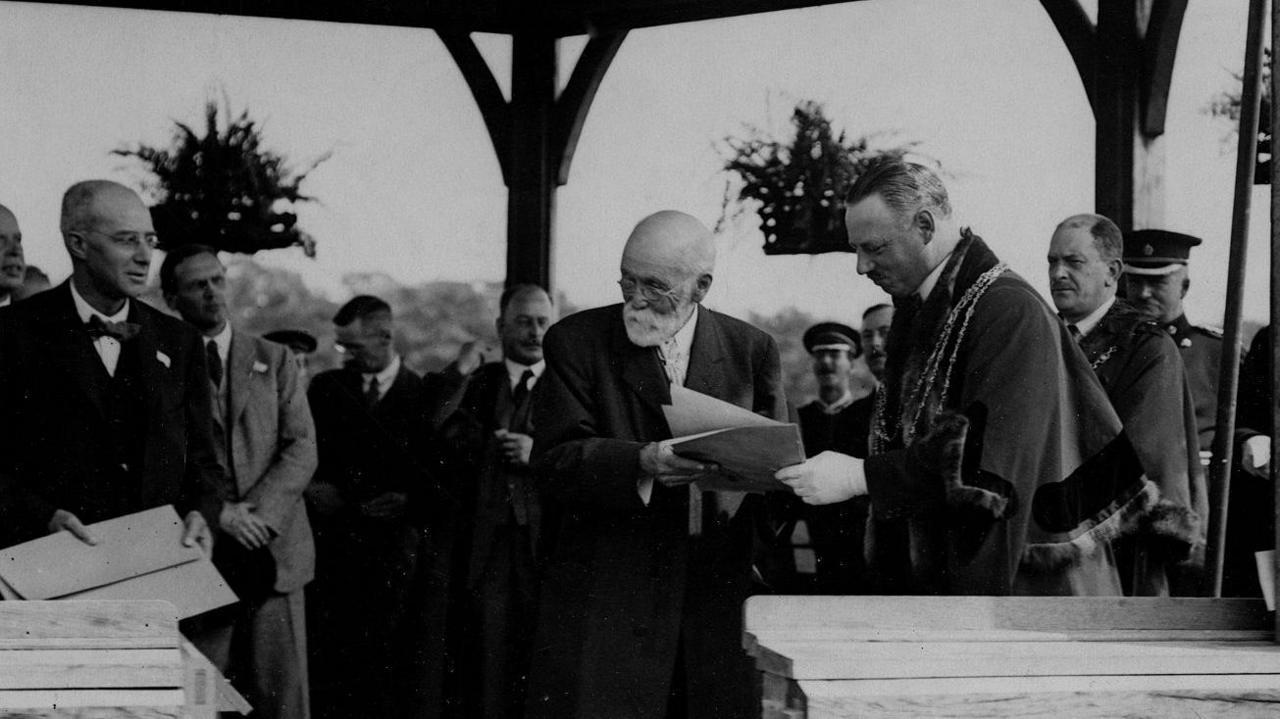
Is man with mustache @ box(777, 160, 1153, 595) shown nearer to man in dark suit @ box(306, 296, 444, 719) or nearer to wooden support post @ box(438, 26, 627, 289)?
man in dark suit @ box(306, 296, 444, 719)

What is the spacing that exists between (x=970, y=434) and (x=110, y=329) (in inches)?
97.4

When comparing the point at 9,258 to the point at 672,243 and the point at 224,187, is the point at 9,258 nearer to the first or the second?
the point at 224,187

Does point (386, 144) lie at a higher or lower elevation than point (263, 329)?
higher

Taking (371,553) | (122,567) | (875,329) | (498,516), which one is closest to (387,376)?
(371,553)

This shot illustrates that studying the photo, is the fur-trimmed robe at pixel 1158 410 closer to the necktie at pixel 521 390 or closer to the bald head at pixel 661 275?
the bald head at pixel 661 275

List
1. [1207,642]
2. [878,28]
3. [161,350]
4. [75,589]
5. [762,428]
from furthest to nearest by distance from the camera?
1. [878,28]
2. [161,350]
3. [75,589]
4. [762,428]
5. [1207,642]

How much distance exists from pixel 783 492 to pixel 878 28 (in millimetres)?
2974

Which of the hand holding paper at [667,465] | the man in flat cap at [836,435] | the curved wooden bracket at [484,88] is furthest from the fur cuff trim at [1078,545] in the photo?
the curved wooden bracket at [484,88]

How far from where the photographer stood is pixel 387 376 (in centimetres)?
658

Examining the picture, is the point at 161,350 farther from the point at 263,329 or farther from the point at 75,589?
the point at 263,329

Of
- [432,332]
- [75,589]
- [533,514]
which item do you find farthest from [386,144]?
[75,589]

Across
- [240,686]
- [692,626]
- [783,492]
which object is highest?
[783,492]

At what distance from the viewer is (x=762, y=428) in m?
3.61

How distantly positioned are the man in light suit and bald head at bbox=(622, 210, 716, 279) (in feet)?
5.96
